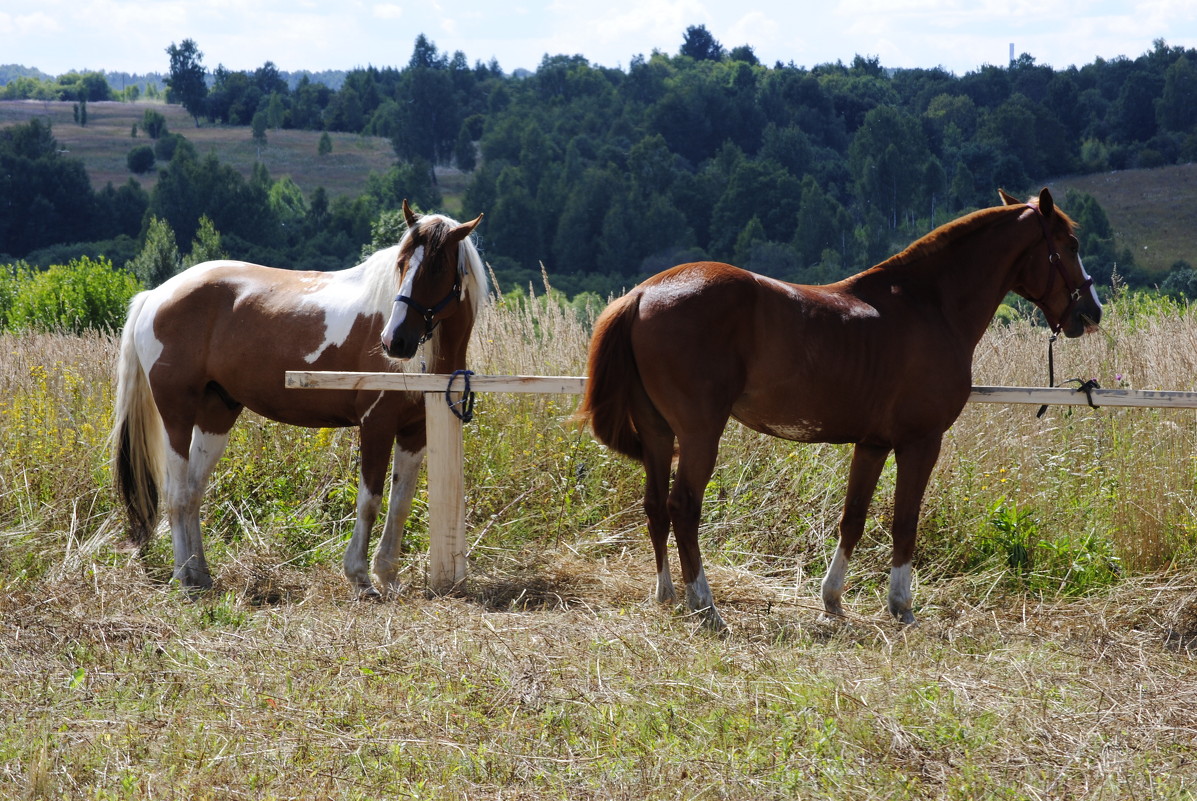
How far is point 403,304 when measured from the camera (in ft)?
15.1

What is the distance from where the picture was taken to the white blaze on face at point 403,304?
456 cm

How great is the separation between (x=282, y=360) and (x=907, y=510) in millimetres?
2970

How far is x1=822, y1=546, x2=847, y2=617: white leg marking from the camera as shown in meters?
4.81

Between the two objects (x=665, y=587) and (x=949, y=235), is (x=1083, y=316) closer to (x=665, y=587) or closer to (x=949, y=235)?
(x=949, y=235)

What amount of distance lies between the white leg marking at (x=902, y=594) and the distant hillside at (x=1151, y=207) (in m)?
70.5

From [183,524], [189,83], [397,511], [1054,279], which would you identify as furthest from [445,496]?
[189,83]

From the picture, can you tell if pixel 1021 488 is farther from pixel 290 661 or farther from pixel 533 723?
pixel 290 661

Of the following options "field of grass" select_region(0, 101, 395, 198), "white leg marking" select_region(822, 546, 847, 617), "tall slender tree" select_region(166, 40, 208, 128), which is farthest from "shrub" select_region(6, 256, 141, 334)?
"tall slender tree" select_region(166, 40, 208, 128)

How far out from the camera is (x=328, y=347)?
4977mm

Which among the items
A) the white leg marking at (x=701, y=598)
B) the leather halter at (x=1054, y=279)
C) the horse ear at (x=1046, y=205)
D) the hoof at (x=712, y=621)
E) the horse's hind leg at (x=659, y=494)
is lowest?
the hoof at (x=712, y=621)

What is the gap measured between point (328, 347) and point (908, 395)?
8.75 ft

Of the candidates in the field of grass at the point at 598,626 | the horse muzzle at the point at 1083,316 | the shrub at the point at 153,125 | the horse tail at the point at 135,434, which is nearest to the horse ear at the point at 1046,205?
the horse muzzle at the point at 1083,316

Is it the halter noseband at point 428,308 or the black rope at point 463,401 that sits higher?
the halter noseband at point 428,308

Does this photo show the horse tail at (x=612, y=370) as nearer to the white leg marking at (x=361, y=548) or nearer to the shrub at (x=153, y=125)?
the white leg marking at (x=361, y=548)
